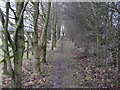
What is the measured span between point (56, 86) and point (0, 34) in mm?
2844

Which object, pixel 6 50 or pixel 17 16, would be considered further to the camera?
pixel 17 16

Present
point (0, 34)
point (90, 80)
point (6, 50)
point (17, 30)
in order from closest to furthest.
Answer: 1. point (6, 50)
2. point (17, 30)
3. point (0, 34)
4. point (90, 80)

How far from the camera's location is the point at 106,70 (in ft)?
22.2

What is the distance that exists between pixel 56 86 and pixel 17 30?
280 cm

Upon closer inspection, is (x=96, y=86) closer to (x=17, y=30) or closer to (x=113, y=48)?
(x=113, y=48)

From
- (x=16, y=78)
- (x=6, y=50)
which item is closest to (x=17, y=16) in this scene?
(x=6, y=50)

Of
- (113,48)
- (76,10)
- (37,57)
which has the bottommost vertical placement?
(37,57)

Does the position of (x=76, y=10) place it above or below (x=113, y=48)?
above

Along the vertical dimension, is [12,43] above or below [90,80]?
above

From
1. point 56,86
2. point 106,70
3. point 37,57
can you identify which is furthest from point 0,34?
point 106,70

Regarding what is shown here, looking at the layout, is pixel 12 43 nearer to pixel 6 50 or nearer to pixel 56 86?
pixel 6 50

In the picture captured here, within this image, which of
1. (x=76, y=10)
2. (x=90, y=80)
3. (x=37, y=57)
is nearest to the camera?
(x=90, y=80)

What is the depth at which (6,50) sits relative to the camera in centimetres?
304

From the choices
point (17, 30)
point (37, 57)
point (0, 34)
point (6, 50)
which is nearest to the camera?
point (6, 50)
